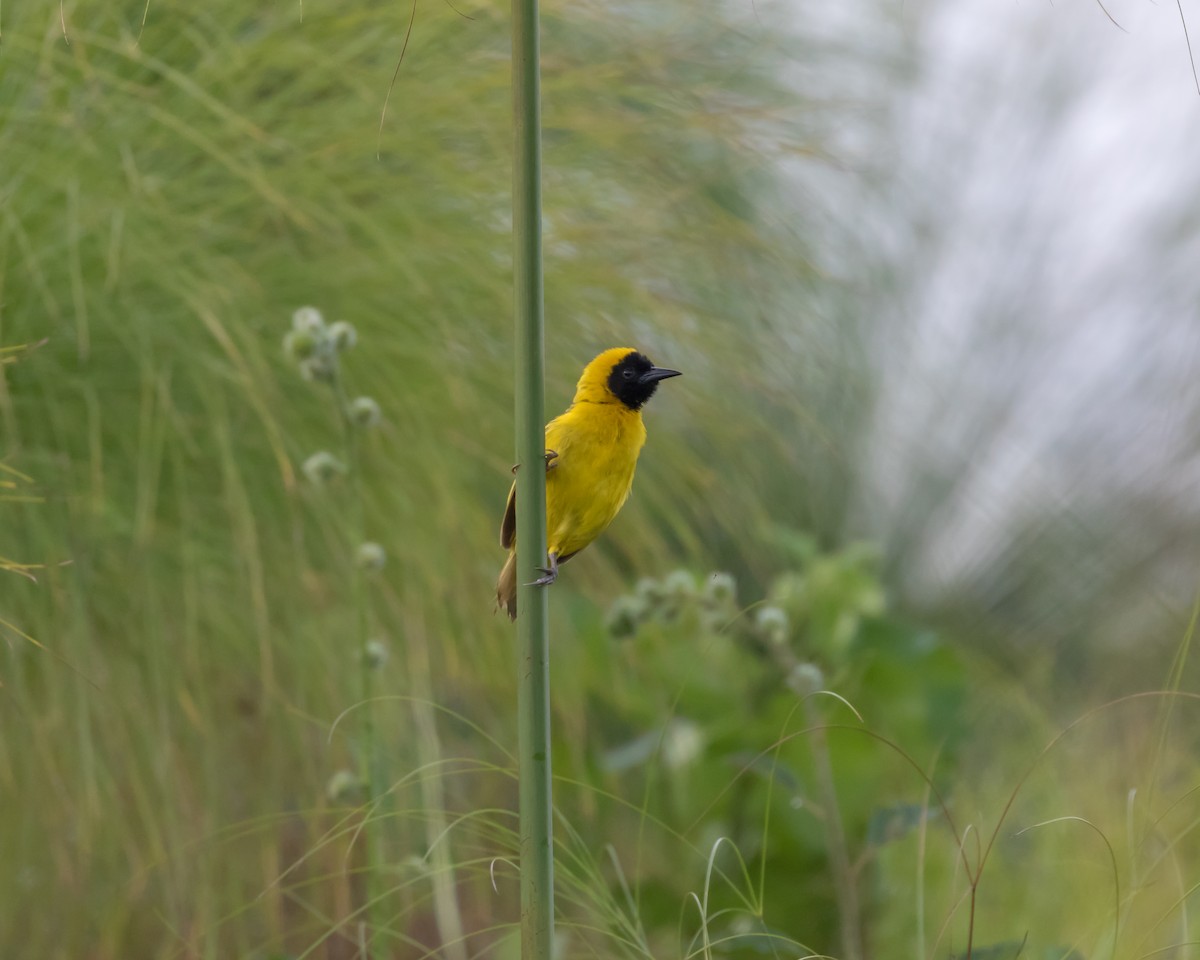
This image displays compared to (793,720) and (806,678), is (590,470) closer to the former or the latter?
(806,678)

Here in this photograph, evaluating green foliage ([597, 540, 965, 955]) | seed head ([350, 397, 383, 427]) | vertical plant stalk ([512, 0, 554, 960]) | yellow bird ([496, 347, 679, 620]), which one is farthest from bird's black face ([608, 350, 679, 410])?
green foliage ([597, 540, 965, 955])

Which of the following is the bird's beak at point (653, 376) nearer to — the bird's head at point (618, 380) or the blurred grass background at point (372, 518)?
the bird's head at point (618, 380)

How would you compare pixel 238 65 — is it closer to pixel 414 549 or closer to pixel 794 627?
pixel 414 549

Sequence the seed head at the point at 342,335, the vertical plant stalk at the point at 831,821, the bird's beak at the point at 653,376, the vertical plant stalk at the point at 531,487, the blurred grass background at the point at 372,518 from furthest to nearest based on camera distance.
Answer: the blurred grass background at the point at 372,518, the vertical plant stalk at the point at 831,821, the seed head at the point at 342,335, the bird's beak at the point at 653,376, the vertical plant stalk at the point at 531,487

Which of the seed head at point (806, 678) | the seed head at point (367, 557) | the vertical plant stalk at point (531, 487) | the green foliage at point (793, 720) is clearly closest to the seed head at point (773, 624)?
the seed head at point (806, 678)

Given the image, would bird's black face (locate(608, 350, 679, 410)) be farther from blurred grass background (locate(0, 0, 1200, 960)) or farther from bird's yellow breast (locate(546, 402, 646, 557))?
blurred grass background (locate(0, 0, 1200, 960))

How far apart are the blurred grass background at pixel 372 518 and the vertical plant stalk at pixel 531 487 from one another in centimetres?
66

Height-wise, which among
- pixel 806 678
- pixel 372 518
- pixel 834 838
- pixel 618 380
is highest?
pixel 618 380

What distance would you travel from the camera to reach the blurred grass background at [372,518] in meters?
1.36

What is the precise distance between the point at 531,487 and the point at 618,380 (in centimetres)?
38

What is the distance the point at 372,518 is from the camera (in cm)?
152

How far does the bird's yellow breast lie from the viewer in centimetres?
87

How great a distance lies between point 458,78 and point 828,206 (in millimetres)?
732

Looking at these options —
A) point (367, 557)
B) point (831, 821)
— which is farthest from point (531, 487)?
point (831, 821)
